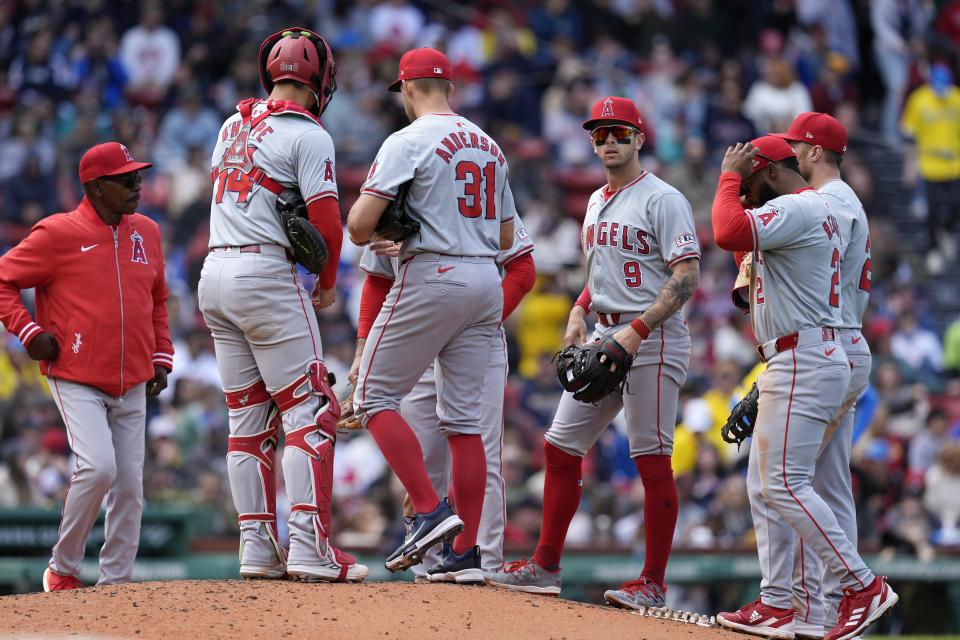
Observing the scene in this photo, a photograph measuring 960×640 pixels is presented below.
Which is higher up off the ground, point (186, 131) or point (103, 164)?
point (186, 131)

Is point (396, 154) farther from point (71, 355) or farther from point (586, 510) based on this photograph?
point (586, 510)

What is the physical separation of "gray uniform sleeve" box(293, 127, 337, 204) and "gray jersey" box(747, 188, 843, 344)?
1.99 meters

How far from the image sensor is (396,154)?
6.94m

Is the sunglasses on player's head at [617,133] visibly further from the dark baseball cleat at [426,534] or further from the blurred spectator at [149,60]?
the blurred spectator at [149,60]

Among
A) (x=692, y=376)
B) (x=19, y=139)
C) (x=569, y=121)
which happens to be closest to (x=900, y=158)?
(x=569, y=121)

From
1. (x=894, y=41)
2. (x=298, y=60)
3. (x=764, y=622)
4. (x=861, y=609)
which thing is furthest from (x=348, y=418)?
(x=894, y=41)

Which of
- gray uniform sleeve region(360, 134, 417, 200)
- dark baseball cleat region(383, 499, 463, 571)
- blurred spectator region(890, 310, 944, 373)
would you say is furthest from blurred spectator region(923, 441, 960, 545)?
gray uniform sleeve region(360, 134, 417, 200)

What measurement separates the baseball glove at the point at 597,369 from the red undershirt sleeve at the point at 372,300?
1048mm

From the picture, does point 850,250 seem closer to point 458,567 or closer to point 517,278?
point 517,278

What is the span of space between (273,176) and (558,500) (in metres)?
2.27

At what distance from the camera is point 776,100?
17641mm

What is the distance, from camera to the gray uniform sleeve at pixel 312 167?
6879 millimetres

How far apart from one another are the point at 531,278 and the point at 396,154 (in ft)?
4.92

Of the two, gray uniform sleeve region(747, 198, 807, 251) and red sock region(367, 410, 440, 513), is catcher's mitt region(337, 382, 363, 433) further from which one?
gray uniform sleeve region(747, 198, 807, 251)
